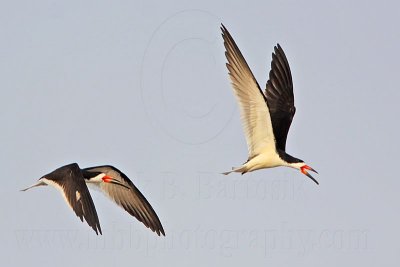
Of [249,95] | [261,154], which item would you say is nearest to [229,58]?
[249,95]

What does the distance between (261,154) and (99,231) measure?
4.30 metres

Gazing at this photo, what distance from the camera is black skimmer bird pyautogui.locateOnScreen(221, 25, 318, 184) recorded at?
70.5ft

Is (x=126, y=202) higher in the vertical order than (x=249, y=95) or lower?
lower

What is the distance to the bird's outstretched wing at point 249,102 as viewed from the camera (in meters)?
21.4

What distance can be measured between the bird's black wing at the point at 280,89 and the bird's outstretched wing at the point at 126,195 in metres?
3.63

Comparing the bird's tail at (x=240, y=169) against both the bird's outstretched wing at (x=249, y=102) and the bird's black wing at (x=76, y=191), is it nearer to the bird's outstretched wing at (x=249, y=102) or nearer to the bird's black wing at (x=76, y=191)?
the bird's outstretched wing at (x=249, y=102)

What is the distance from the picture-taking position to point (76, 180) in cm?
2095

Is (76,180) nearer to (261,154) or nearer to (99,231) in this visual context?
(99,231)

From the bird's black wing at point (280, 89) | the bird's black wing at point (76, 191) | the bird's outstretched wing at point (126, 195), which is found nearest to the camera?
the bird's black wing at point (76, 191)

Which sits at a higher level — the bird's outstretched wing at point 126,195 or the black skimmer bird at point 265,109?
the black skimmer bird at point 265,109

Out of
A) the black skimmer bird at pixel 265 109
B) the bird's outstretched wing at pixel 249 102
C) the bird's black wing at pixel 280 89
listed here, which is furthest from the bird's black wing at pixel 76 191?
the bird's black wing at pixel 280 89

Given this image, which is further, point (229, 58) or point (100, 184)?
point (100, 184)

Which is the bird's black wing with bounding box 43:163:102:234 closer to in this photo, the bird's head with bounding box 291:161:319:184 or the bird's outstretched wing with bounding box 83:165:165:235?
the bird's outstretched wing with bounding box 83:165:165:235

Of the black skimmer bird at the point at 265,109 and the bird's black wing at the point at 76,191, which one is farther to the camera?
the black skimmer bird at the point at 265,109
